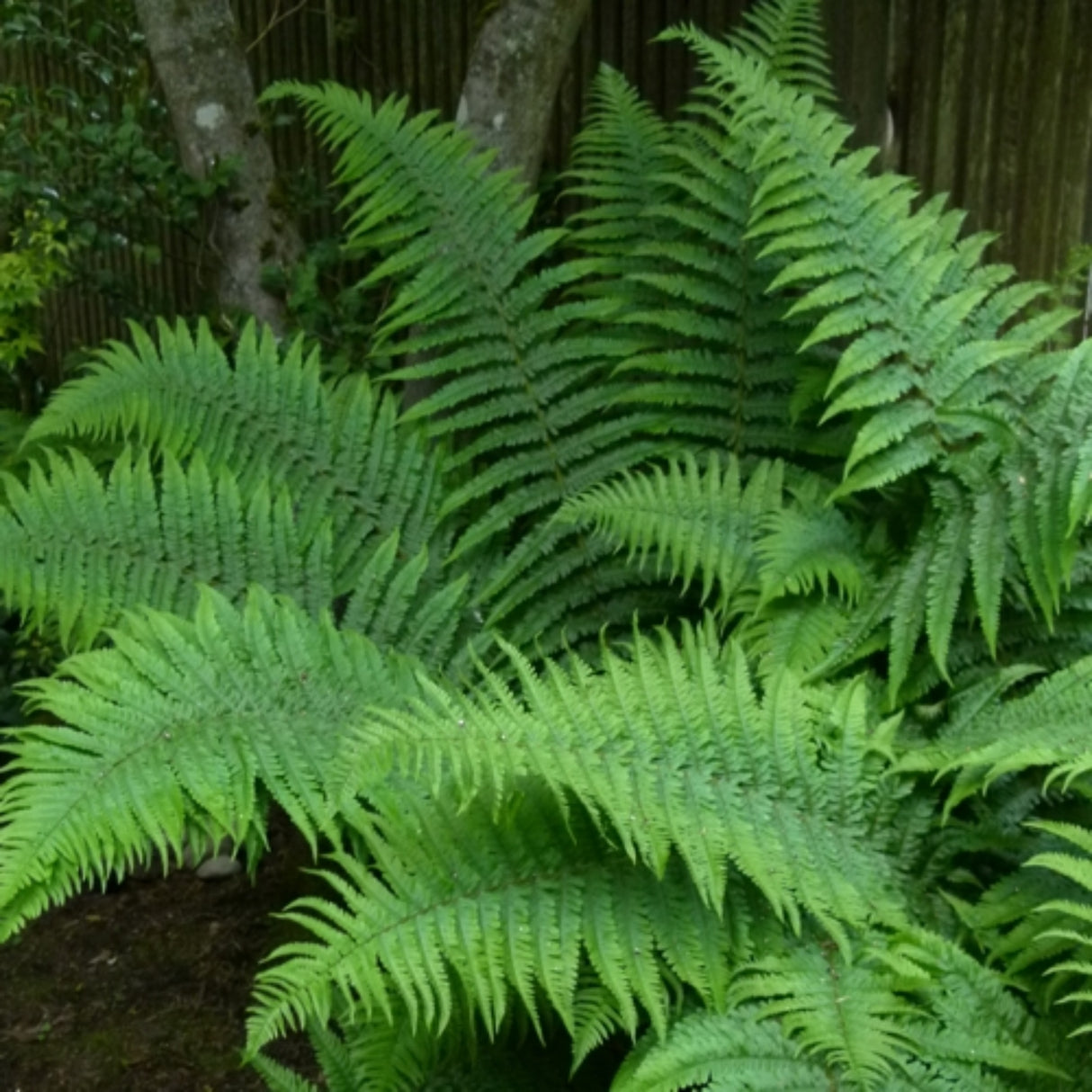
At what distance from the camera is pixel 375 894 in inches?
63.5

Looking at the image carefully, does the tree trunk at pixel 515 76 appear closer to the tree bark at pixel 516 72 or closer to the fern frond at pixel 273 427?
the tree bark at pixel 516 72

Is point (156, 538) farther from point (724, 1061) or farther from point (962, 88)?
point (962, 88)

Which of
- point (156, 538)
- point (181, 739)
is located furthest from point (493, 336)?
point (181, 739)

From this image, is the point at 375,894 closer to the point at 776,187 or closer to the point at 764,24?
the point at 776,187

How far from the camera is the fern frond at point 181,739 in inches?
64.9

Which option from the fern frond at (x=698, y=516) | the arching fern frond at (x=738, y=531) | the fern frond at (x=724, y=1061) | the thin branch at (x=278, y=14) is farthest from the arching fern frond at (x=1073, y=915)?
the thin branch at (x=278, y=14)

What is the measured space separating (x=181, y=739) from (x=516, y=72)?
1792mm

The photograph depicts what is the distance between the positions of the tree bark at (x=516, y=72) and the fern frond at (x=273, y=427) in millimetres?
719

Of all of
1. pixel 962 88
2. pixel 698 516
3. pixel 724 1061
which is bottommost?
pixel 724 1061

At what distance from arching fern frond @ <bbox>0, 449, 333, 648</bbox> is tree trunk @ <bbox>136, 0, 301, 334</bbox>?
1072mm

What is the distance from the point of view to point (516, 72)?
2.91m

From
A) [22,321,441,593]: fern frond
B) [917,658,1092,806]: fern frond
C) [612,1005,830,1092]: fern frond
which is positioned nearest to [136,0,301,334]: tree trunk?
[22,321,441,593]: fern frond

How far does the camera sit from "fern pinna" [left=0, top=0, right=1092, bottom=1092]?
159 cm

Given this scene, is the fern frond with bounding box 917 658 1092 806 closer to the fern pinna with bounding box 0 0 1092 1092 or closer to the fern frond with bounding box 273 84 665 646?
the fern pinna with bounding box 0 0 1092 1092
